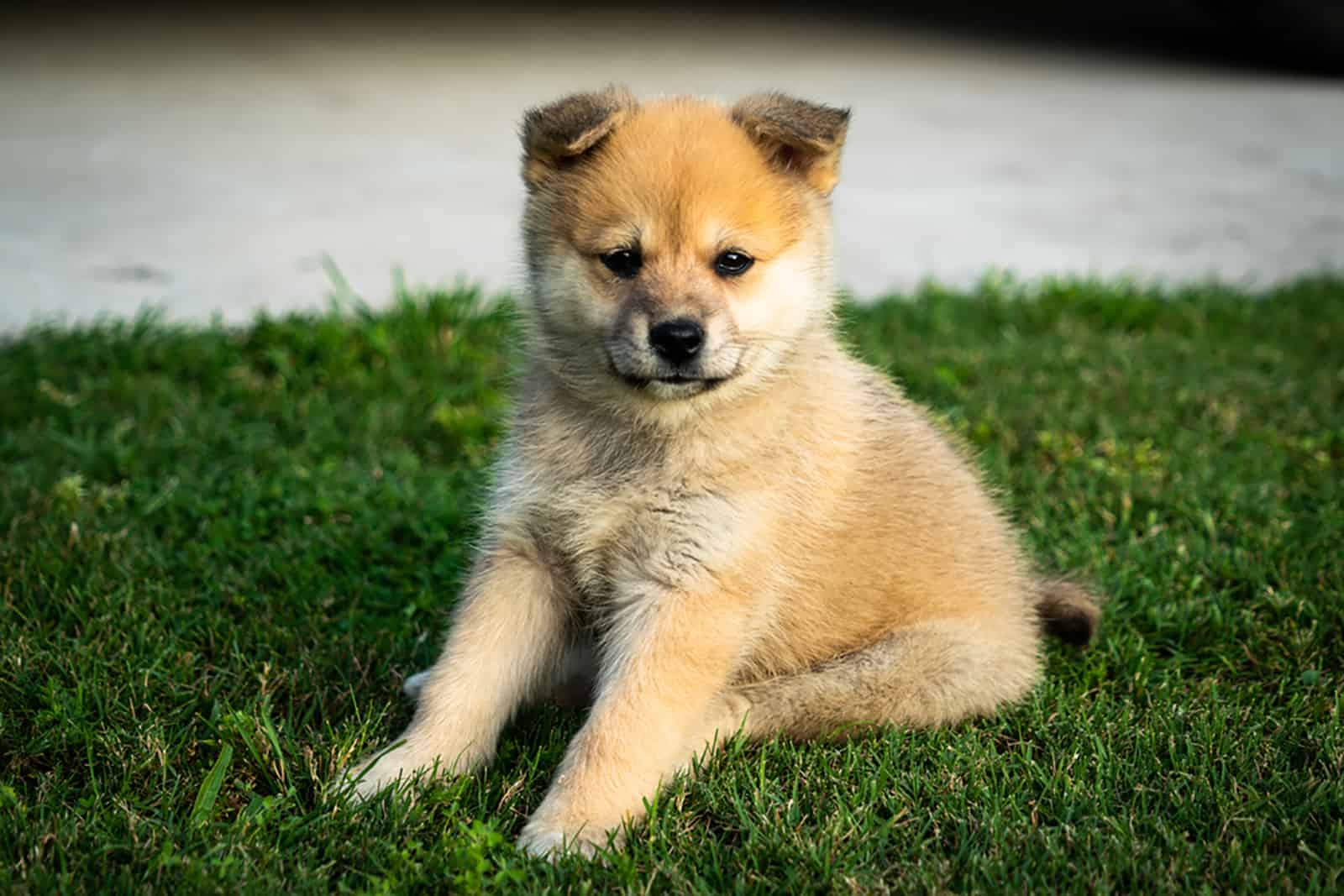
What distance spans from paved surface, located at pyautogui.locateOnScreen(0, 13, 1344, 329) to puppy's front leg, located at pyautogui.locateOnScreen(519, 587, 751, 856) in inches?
119

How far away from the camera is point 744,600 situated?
125 inches

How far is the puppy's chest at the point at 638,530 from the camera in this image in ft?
10.4

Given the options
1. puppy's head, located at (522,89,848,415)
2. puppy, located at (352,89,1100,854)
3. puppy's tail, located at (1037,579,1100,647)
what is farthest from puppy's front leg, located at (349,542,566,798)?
puppy's tail, located at (1037,579,1100,647)

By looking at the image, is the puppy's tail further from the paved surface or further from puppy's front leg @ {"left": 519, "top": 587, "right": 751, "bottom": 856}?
the paved surface

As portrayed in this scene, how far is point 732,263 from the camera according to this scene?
3178mm

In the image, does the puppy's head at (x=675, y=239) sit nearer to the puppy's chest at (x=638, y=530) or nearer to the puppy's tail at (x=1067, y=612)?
the puppy's chest at (x=638, y=530)

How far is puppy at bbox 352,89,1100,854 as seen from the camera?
3.09 meters

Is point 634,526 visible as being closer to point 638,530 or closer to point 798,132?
point 638,530

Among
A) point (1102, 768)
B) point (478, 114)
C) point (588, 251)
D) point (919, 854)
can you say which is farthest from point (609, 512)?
point (478, 114)

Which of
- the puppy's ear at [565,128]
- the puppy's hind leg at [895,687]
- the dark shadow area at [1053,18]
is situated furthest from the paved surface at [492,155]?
the puppy's hind leg at [895,687]

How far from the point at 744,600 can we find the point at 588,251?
0.85 m

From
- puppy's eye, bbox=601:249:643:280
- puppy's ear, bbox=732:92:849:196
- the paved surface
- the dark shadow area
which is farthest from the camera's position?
the dark shadow area

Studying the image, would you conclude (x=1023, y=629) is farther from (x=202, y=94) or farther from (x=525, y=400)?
(x=202, y=94)

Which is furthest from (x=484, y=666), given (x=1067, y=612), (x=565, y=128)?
(x=1067, y=612)
